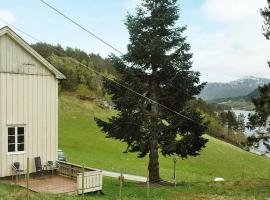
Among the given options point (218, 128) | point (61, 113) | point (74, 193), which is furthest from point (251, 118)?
point (218, 128)

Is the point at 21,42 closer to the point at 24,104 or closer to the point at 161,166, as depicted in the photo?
the point at 24,104

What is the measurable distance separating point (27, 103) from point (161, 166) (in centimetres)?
3460

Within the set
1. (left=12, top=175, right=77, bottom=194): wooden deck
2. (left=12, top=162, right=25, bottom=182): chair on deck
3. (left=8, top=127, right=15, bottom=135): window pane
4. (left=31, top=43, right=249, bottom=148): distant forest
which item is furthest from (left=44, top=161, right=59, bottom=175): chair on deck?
(left=31, top=43, right=249, bottom=148): distant forest

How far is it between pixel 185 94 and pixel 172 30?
4.02 m

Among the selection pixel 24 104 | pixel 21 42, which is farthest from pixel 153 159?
pixel 21 42

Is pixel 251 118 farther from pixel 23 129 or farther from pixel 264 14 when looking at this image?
pixel 23 129

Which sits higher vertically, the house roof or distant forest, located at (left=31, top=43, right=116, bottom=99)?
distant forest, located at (left=31, top=43, right=116, bottom=99)

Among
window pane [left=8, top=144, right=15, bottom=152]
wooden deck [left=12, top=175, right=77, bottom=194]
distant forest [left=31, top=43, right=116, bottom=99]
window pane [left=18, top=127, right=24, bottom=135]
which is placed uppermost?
distant forest [left=31, top=43, right=116, bottom=99]

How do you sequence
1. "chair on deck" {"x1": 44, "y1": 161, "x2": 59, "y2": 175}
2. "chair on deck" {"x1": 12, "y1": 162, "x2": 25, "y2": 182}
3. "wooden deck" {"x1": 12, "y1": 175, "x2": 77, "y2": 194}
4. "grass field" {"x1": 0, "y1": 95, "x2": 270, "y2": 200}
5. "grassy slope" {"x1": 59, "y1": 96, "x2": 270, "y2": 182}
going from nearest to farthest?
"wooden deck" {"x1": 12, "y1": 175, "x2": 77, "y2": 194} < "grass field" {"x1": 0, "y1": 95, "x2": 270, "y2": 200} < "chair on deck" {"x1": 12, "y1": 162, "x2": 25, "y2": 182} < "chair on deck" {"x1": 44, "y1": 161, "x2": 59, "y2": 175} < "grassy slope" {"x1": 59, "y1": 96, "x2": 270, "y2": 182}

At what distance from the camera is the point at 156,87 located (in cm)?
2562

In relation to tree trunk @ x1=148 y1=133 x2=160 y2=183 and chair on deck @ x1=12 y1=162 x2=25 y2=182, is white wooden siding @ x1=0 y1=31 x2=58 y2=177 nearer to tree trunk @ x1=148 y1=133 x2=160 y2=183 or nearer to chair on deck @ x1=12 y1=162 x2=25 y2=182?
chair on deck @ x1=12 y1=162 x2=25 y2=182

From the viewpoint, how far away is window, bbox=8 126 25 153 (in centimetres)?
2222

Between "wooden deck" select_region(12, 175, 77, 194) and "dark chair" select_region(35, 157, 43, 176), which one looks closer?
"wooden deck" select_region(12, 175, 77, 194)

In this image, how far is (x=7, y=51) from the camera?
72.8ft
